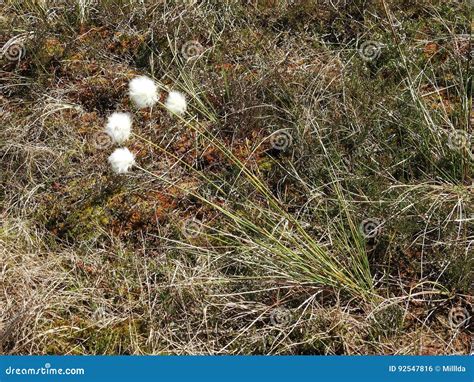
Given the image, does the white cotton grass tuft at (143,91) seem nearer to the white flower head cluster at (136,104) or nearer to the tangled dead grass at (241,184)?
the white flower head cluster at (136,104)

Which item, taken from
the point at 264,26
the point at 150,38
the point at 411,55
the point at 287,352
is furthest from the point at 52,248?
the point at 411,55

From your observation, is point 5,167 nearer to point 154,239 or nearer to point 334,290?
point 154,239

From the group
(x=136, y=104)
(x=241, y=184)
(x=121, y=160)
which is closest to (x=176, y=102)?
(x=136, y=104)

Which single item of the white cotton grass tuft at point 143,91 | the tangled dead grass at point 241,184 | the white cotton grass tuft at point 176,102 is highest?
the white cotton grass tuft at point 143,91

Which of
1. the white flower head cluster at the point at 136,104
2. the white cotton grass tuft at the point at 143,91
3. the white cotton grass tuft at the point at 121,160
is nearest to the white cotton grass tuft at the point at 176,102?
the white flower head cluster at the point at 136,104

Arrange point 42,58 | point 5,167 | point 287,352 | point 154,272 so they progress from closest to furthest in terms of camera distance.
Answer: point 287,352, point 154,272, point 5,167, point 42,58

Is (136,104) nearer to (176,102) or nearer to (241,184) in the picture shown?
(176,102)

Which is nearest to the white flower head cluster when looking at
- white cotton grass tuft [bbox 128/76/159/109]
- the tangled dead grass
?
white cotton grass tuft [bbox 128/76/159/109]

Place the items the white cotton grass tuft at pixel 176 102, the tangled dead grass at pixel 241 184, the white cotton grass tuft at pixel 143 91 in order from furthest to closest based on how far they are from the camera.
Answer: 1. the white cotton grass tuft at pixel 176 102
2. the white cotton grass tuft at pixel 143 91
3. the tangled dead grass at pixel 241 184

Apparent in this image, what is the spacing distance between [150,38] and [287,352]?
6.68 feet

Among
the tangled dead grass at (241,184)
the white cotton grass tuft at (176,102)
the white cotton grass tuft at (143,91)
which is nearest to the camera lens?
the tangled dead grass at (241,184)

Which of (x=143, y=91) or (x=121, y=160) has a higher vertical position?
(x=143, y=91)

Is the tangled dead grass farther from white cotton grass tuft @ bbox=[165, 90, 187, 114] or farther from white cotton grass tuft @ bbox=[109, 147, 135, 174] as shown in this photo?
white cotton grass tuft @ bbox=[109, 147, 135, 174]

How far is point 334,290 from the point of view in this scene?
2803 mm
